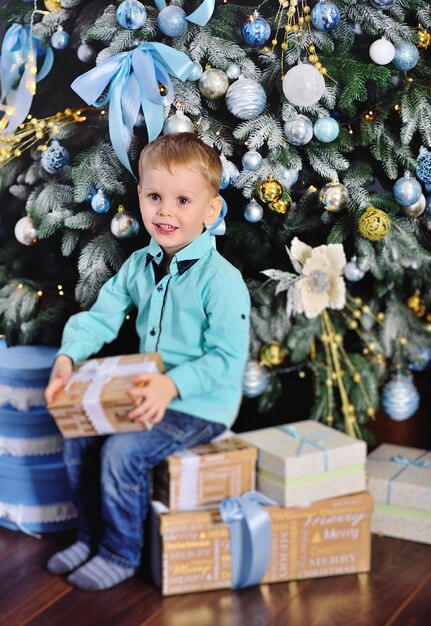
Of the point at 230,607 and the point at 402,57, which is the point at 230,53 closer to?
the point at 402,57

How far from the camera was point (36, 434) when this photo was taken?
6.31 feet

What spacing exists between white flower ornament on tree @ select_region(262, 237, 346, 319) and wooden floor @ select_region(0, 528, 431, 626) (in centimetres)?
63

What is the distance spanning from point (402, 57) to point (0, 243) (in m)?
1.27

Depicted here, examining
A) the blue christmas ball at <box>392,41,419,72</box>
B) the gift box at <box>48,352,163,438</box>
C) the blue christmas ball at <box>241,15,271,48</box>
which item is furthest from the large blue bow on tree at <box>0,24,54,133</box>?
the blue christmas ball at <box>392,41,419,72</box>

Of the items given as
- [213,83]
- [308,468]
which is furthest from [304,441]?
[213,83]

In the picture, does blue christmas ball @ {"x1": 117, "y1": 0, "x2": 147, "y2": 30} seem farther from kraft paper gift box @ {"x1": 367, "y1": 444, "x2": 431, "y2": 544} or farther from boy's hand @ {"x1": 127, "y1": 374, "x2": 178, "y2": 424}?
kraft paper gift box @ {"x1": 367, "y1": 444, "x2": 431, "y2": 544}

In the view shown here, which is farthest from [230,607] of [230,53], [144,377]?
[230,53]

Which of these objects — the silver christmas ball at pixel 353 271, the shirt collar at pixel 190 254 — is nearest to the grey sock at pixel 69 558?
the shirt collar at pixel 190 254

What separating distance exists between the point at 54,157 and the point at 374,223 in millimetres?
805

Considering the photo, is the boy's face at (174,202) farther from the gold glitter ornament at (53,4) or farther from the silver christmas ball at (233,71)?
the gold glitter ornament at (53,4)

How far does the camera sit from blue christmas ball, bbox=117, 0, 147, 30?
1772 millimetres

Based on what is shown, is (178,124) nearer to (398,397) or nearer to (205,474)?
(205,474)

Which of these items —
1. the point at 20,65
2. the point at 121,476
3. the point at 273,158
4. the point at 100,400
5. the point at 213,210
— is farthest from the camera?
the point at 20,65

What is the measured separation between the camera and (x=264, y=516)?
65.9 inches
